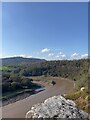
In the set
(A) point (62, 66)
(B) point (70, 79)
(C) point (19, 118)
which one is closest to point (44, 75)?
(A) point (62, 66)

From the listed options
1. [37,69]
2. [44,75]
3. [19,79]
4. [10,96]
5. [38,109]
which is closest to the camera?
[38,109]

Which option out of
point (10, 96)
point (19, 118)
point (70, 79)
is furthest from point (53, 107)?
point (70, 79)

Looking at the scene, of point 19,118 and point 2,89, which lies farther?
point 2,89

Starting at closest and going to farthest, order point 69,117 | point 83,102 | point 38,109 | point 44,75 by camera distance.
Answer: point 69,117 < point 38,109 < point 83,102 < point 44,75

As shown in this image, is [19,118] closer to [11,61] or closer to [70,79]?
[70,79]

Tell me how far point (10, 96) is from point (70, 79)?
9.94 metres

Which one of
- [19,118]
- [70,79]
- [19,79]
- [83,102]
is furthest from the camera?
[70,79]

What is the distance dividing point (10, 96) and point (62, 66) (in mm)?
13757

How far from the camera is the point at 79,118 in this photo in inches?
165

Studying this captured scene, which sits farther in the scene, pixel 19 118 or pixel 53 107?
pixel 19 118

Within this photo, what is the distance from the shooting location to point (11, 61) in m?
45.1

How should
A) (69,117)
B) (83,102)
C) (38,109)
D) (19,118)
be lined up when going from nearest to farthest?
(69,117)
(38,109)
(83,102)
(19,118)

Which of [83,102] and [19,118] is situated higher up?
[83,102]

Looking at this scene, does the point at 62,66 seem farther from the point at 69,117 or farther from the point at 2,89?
the point at 69,117
